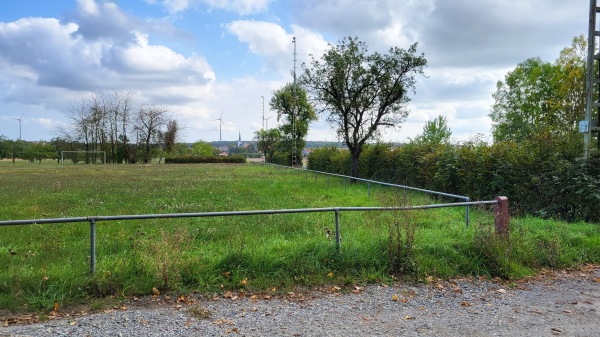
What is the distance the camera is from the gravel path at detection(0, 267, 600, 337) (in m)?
4.12

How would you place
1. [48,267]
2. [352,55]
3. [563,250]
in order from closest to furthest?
[48,267] < [563,250] < [352,55]

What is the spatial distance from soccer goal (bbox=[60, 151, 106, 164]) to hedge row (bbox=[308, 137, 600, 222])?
6009cm

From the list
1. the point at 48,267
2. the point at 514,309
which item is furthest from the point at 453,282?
the point at 48,267

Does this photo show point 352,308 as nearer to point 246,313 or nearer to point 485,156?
point 246,313

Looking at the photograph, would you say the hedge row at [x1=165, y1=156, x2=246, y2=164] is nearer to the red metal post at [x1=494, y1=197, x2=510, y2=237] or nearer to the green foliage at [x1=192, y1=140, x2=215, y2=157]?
the green foliage at [x1=192, y1=140, x2=215, y2=157]

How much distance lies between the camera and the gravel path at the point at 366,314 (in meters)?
4.12

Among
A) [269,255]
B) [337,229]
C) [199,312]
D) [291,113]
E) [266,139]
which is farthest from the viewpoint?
[266,139]

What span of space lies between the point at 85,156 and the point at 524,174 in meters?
67.0

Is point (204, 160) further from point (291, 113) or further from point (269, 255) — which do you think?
point (269, 255)

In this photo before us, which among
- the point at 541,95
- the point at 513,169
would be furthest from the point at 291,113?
the point at 513,169

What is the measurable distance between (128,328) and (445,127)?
58.6 meters

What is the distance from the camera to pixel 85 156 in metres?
65.7

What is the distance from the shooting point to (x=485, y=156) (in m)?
12.7

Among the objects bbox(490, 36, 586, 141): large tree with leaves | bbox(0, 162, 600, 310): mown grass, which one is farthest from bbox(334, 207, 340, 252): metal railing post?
bbox(490, 36, 586, 141): large tree with leaves
